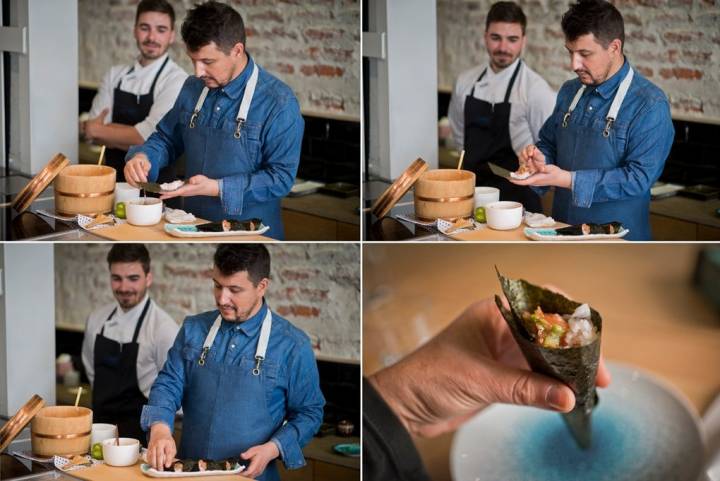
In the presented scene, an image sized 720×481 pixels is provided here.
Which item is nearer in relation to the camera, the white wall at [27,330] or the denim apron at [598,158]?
the denim apron at [598,158]

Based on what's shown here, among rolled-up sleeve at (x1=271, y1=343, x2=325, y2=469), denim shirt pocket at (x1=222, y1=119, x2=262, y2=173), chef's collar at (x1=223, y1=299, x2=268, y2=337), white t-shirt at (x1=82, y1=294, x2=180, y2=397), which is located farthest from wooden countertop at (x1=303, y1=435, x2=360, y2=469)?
denim shirt pocket at (x1=222, y1=119, x2=262, y2=173)

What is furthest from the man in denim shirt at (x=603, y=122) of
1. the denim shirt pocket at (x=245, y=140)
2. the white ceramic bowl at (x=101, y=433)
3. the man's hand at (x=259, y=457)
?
the white ceramic bowl at (x=101, y=433)

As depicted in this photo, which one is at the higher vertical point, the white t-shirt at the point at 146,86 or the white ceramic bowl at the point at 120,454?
the white t-shirt at the point at 146,86

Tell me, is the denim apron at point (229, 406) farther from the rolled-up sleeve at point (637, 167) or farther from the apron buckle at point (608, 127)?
the apron buckle at point (608, 127)

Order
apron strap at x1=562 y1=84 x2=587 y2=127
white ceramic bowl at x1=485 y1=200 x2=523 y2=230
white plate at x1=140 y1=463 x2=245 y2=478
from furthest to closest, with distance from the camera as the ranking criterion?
white ceramic bowl at x1=485 y1=200 x2=523 y2=230
apron strap at x1=562 y1=84 x2=587 y2=127
white plate at x1=140 y1=463 x2=245 y2=478

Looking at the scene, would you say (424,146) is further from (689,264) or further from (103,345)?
(103,345)

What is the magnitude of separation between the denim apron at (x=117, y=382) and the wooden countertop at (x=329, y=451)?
0.54 m

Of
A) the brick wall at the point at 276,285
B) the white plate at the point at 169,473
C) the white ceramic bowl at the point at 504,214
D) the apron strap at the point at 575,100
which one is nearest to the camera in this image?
the white plate at the point at 169,473

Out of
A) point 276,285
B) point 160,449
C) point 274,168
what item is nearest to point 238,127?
point 274,168

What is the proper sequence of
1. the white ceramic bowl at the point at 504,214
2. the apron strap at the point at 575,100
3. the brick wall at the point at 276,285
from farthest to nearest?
the brick wall at the point at 276,285 < the white ceramic bowl at the point at 504,214 < the apron strap at the point at 575,100

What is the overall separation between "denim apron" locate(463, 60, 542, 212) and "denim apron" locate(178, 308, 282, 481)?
83cm

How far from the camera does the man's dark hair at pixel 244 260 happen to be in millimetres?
4098

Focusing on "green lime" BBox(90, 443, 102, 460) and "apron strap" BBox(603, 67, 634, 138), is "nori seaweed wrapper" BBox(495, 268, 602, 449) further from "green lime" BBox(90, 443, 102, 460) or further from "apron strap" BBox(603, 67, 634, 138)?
"green lime" BBox(90, 443, 102, 460)

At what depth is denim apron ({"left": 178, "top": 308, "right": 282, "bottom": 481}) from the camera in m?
4.05
